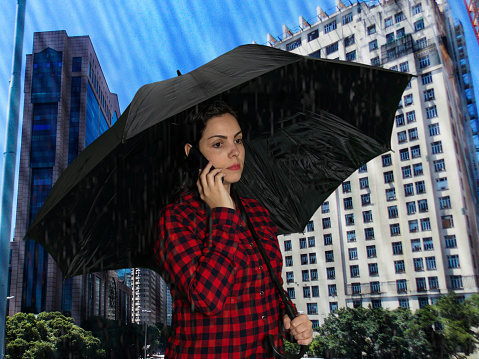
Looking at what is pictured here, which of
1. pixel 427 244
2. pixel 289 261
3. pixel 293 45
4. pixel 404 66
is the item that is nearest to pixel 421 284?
pixel 427 244

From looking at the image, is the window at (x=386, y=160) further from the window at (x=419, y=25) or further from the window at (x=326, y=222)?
the window at (x=419, y=25)

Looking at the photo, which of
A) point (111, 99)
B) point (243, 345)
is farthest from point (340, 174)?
point (111, 99)

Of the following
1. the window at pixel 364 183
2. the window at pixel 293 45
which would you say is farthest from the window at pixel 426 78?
the window at pixel 293 45

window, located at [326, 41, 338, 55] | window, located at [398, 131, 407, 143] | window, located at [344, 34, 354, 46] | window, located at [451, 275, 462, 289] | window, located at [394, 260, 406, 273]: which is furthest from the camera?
window, located at [326, 41, 338, 55]

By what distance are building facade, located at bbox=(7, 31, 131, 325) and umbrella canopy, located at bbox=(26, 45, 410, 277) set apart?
182ft

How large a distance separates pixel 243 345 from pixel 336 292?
52583mm

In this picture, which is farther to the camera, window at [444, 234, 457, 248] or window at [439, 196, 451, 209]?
window at [439, 196, 451, 209]

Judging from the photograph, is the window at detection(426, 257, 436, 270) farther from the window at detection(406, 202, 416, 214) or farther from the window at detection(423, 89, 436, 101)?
the window at detection(423, 89, 436, 101)

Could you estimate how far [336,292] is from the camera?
166ft

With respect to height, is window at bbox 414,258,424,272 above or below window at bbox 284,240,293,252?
below

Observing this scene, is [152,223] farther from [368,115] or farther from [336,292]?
[336,292]

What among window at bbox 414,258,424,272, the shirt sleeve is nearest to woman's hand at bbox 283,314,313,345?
the shirt sleeve

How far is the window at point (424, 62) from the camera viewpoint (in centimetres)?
4928

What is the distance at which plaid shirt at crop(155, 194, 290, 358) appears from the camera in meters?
1.04
